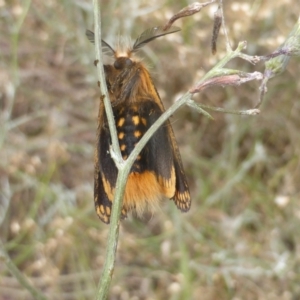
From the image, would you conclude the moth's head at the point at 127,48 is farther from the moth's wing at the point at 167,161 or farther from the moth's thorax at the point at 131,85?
the moth's wing at the point at 167,161

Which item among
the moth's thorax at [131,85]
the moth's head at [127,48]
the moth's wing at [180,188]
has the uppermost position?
the moth's head at [127,48]

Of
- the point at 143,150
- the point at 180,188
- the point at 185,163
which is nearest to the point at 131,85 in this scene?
the point at 143,150

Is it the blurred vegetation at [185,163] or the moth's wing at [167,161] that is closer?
the moth's wing at [167,161]

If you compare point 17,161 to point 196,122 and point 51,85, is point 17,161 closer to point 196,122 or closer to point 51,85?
point 51,85

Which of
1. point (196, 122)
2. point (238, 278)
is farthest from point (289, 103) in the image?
point (238, 278)

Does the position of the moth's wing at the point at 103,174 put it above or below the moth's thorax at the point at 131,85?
below

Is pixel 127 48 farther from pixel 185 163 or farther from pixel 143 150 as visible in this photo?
pixel 185 163

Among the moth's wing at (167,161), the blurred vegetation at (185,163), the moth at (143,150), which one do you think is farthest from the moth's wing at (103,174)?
the blurred vegetation at (185,163)

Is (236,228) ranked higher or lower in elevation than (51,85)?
lower
